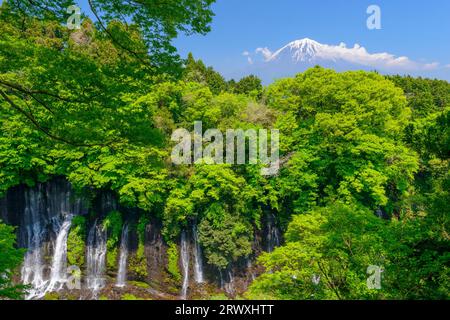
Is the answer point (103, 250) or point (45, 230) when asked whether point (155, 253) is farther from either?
point (45, 230)

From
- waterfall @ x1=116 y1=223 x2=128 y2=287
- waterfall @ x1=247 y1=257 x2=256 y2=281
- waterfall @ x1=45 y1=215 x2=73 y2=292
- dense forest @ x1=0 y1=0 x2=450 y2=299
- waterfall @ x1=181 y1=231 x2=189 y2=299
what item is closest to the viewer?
dense forest @ x1=0 y1=0 x2=450 y2=299

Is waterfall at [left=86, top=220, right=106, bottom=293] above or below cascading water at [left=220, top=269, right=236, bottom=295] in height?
above

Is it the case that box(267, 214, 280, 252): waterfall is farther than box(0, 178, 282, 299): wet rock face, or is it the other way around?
box(267, 214, 280, 252): waterfall

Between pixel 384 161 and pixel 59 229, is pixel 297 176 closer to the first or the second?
pixel 384 161

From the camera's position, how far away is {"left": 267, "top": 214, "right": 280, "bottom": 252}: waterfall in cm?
2431

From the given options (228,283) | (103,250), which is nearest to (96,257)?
(103,250)

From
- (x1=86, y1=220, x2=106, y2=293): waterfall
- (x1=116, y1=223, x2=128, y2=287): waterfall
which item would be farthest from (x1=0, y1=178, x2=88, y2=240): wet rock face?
(x1=116, y1=223, x2=128, y2=287): waterfall

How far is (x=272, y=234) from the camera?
2444cm

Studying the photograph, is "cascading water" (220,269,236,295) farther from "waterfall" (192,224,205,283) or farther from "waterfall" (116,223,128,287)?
"waterfall" (116,223,128,287)

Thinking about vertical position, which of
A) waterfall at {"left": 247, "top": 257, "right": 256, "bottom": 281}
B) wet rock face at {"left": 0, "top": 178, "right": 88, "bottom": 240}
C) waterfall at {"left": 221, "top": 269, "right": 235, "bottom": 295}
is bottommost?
waterfall at {"left": 221, "top": 269, "right": 235, "bottom": 295}

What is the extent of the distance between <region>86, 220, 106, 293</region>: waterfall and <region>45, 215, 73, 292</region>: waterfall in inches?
53.1

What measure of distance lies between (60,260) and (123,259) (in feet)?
12.0
